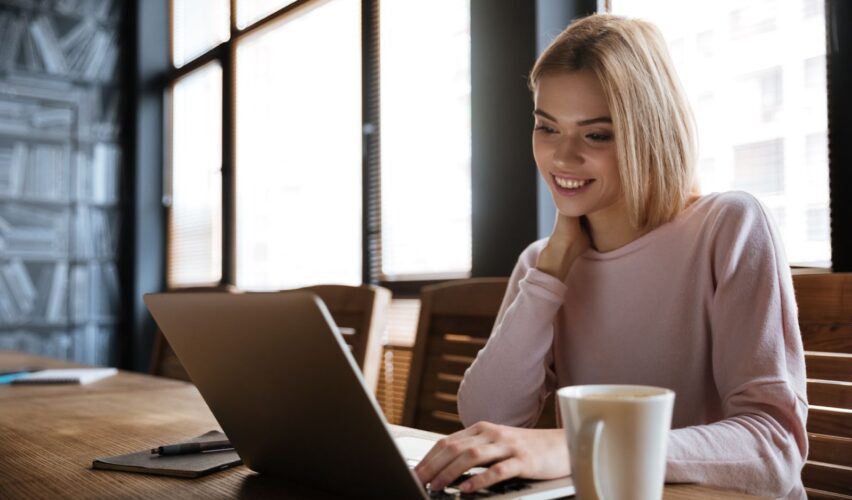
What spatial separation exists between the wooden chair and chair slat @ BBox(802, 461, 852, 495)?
565 millimetres

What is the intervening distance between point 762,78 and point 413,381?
104cm

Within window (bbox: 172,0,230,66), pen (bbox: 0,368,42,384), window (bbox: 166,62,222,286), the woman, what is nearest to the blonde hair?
the woman

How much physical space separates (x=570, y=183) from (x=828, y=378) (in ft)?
1.44

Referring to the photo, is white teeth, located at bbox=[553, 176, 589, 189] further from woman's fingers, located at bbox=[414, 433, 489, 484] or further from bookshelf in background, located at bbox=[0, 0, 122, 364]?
bookshelf in background, located at bbox=[0, 0, 122, 364]

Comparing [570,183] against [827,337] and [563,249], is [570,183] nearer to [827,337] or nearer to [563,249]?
[563,249]

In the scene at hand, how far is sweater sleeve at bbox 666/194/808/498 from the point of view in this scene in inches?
31.3

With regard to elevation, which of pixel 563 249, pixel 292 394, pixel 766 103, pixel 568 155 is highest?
pixel 766 103

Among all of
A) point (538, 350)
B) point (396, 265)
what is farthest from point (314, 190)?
point (538, 350)

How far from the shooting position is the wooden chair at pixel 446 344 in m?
1.44

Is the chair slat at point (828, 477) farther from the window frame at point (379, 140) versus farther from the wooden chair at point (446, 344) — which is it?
the window frame at point (379, 140)

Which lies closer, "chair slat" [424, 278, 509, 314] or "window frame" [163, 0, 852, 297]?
"chair slat" [424, 278, 509, 314]

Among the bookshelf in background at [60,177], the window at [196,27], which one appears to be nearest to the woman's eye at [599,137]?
the window at [196,27]

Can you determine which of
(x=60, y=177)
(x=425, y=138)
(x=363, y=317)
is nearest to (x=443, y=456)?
(x=363, y=317)

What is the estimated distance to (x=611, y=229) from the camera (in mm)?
1228
